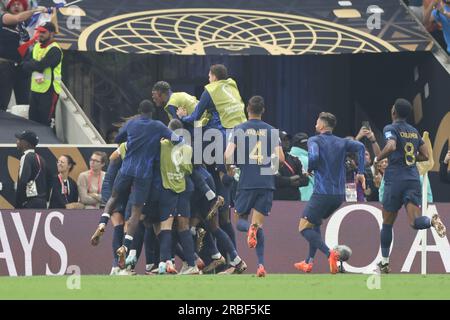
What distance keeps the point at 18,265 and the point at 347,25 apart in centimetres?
825

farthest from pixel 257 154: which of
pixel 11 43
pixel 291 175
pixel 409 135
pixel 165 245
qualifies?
pixel 11 43

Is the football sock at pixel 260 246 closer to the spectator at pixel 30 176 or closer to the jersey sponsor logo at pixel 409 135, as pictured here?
the jersey sponsor logo at pixel 409 135

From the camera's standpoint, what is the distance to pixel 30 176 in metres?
23.0

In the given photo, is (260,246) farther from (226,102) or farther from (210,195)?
(226,102)

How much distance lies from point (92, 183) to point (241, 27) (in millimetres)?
5824

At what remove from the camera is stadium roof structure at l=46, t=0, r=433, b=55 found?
2752cm

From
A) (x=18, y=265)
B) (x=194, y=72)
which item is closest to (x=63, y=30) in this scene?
(x=194, y=72)

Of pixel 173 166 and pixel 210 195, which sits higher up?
pixel 173 166

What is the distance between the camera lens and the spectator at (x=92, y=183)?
23781mm

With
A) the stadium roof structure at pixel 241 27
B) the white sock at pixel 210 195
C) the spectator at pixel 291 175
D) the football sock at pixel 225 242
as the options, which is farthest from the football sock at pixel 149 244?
the stadium roof structure at pixel 241 27

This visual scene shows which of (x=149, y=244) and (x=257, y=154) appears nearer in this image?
(x=257, y=154)

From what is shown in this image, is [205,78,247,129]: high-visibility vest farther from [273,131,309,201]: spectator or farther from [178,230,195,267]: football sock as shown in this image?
[273,131,309,201]: spectator

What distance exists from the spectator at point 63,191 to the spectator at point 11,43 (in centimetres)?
324

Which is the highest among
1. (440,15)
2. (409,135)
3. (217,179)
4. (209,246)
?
(440,15)
